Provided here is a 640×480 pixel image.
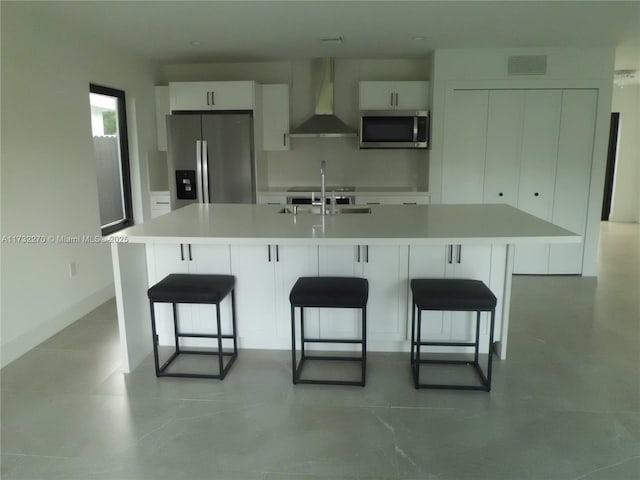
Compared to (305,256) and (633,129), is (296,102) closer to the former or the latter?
(305,256)

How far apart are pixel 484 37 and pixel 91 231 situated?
3865 mm

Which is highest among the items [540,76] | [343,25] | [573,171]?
[343,25]

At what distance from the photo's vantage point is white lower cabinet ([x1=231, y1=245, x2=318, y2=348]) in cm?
310

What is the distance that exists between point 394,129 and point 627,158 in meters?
5.88

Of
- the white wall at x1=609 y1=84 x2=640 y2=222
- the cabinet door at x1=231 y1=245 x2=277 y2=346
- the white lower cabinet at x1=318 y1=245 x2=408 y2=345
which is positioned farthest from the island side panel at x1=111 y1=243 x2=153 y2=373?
the white wall at x1=609 y1=84 x2=640 y2=222

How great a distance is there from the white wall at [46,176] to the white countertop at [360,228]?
979 mm

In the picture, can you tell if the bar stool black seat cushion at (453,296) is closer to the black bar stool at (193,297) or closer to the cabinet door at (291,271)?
the cabinet door at (291,271)

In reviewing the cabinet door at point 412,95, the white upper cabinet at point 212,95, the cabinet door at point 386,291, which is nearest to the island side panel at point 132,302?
the cabinet door at point 386,291

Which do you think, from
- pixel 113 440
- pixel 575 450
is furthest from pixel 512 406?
pixel 113 440

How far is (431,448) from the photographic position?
2.19 meters

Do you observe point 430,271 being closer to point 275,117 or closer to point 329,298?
point 329,298

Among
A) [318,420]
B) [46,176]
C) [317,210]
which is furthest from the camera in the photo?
[317,210]

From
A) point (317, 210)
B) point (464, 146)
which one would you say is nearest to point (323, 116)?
point (464, 146)

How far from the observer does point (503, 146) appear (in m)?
4.95
